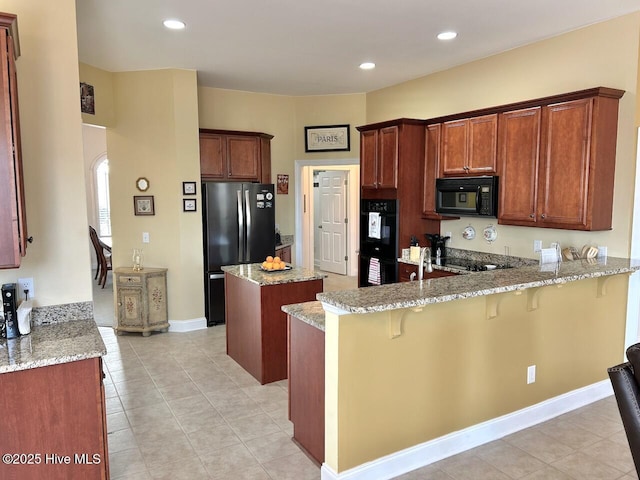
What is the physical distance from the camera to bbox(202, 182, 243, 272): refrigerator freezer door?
542 centimetres

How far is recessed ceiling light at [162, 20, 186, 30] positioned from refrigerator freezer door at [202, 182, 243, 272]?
6.28 feet

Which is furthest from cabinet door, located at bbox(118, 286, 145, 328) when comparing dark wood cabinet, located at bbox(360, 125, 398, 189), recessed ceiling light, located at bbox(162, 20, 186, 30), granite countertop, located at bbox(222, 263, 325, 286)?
dark wood cabinet, located at bbox(360, 125, 398, 189)

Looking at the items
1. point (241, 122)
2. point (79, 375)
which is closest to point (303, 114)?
point (241, 122)

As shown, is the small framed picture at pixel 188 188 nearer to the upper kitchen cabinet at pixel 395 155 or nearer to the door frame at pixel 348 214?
the upper kitchen cabinet at pixel 395 155

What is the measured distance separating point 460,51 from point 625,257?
2.37 metres

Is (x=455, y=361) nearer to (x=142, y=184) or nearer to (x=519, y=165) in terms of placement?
(x=519, y=165)

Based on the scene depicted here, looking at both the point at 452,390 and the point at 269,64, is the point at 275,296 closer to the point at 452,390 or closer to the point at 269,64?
the point at 452,390

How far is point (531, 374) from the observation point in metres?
3.16

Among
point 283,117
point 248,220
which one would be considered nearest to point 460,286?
point 248,220

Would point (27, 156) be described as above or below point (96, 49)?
below

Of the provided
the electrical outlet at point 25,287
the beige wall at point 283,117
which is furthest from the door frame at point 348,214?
A: the electrical outlet at point 25,287

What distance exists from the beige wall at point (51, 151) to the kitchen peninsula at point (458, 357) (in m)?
1.37

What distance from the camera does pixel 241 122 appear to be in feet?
20.8

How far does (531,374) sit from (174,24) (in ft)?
12.3
